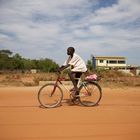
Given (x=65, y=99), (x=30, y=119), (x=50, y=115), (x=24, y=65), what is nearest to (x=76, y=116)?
(x=50, y=115)

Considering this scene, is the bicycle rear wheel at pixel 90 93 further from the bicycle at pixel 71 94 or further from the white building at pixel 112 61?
the white building at pixel 112 61

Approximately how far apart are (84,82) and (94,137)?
3.70 metres

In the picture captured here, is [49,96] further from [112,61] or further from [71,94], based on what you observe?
[112,61]

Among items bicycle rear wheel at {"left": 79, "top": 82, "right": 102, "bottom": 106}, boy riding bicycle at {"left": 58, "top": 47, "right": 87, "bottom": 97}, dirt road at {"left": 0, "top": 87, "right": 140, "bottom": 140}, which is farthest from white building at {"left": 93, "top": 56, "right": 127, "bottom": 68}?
dirt road at {"left": 0, "top": 87, "right": 140, "bottom": 140}

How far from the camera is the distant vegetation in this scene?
227 ft

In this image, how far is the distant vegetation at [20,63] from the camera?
69.1 metres

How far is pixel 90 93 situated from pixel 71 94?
574 millimetres

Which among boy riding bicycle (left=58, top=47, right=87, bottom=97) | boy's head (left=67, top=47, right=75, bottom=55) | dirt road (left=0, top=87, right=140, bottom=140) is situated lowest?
dirt road (left=0, top=87, right=140, bottom=140)

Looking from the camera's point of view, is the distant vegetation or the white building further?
the white building

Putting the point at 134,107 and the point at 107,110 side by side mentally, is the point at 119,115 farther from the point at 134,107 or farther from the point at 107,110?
the point at 134,107

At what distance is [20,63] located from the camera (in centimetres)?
7706

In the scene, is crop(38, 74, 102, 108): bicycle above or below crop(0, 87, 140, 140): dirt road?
above

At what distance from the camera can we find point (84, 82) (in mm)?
8453

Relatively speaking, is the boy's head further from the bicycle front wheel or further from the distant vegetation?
the distant vegetation
